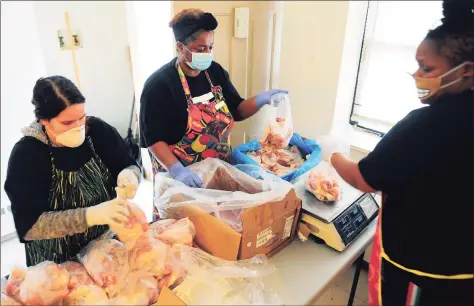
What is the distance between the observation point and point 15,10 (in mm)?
836

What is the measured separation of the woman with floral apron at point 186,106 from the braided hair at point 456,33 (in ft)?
2.80

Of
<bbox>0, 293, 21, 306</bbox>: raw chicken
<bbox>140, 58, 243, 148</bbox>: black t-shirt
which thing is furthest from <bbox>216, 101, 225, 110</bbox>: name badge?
<bbox>0, 293, 21, 306</bbox>: raw chicken

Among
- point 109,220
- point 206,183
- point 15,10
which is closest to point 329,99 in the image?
point 206,183

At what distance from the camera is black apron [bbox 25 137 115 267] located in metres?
1.15

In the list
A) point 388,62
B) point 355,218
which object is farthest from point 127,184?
point 388,62

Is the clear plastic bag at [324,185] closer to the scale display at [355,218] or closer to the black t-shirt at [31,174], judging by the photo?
the scale display at [355,218]

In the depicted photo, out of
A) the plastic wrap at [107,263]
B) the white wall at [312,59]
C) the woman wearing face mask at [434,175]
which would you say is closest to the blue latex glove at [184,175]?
the plastic wrap at [107,263]

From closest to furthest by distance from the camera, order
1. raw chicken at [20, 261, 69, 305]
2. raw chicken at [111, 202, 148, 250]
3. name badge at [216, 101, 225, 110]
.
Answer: raw chicken at [20, 261, 69, 305] < raw chicken at [111, 202, 148, 250] < name badge at [216, 101, 225, 110]

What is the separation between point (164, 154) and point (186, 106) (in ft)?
0.72

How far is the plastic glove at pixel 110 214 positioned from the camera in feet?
3.48

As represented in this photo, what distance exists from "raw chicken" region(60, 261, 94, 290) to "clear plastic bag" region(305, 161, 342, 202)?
84 centimetres

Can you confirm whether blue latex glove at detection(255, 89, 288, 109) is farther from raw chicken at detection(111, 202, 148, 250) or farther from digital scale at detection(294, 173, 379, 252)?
raw chicken at detection(111, 202, 148, 250)

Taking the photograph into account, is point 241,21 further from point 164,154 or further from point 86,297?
point 86,297

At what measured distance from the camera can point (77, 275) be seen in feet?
3.49
